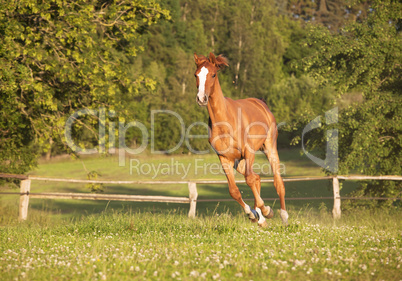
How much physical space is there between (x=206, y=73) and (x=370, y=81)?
10.1 m

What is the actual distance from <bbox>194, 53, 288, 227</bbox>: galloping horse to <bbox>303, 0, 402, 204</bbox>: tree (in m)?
7.60

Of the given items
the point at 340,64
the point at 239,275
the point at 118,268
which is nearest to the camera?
the point at 239,275

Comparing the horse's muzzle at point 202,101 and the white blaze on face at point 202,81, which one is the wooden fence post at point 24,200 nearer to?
the white blaze on face at point 202,81

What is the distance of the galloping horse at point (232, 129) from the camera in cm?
723

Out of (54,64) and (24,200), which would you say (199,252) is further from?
(24,200)

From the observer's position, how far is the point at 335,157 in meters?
16.2

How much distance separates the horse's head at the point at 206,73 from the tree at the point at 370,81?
8674mm

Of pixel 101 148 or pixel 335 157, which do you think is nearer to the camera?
pixel 101 148

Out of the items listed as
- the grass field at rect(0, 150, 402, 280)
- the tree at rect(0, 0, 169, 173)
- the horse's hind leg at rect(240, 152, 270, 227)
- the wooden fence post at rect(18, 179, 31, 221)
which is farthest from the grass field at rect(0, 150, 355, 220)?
the horse's hind leg at rect(240, 152, 270, 227)

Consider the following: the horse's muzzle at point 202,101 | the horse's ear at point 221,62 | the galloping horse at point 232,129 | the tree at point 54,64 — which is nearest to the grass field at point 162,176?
the tree at point 54,64

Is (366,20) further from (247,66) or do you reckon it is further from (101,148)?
(247,66)

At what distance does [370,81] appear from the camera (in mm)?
15367

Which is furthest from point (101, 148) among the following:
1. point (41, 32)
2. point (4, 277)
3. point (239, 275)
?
point (239, 275)

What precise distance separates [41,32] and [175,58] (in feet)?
154
